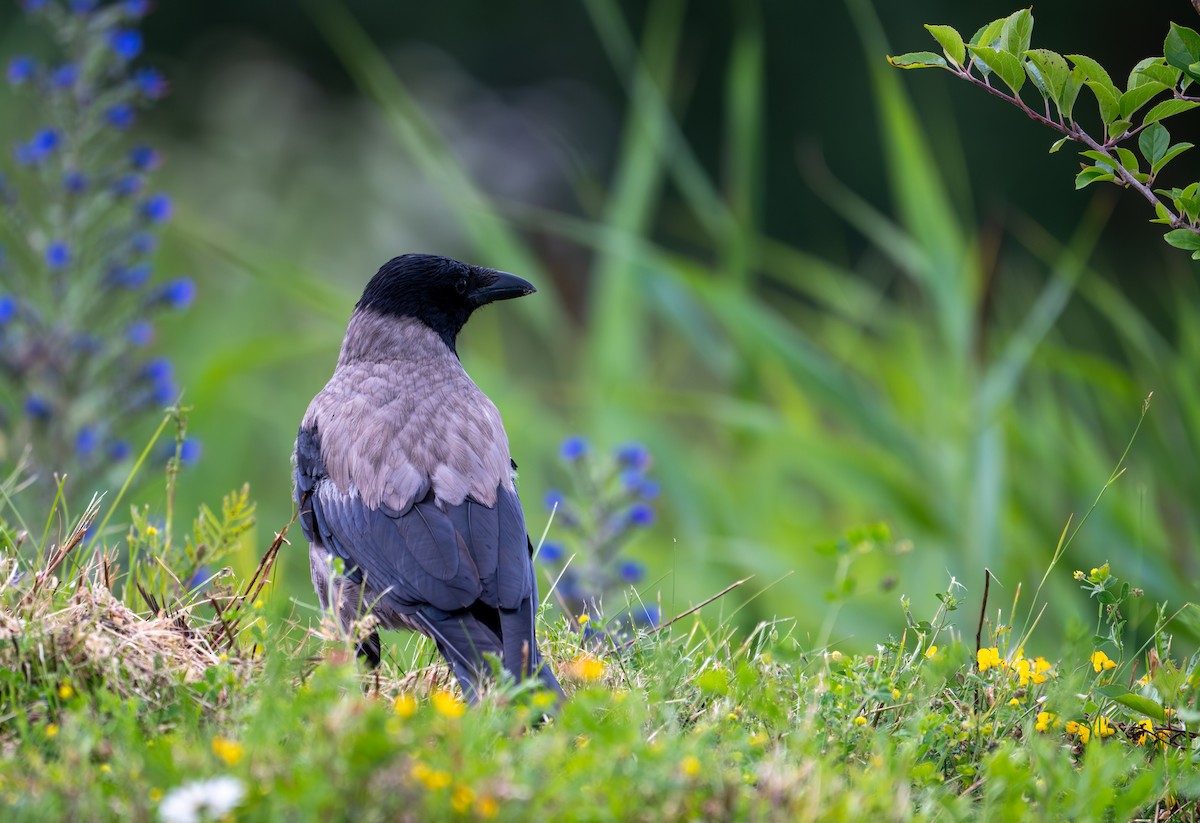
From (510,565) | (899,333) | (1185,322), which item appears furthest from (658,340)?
(510,565)

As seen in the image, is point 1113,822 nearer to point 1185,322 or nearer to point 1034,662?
point 1034,662

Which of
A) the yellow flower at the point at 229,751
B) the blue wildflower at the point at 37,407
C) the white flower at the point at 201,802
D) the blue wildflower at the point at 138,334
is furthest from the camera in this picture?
the blue wildflower at the point at 138,334

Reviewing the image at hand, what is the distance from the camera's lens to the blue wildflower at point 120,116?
14.3 ft

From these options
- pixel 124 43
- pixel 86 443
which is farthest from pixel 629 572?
pixel 124 43

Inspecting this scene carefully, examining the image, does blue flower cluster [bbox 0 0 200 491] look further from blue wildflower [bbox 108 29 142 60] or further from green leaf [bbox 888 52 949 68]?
green leaf [bbox 888 52 949 68]


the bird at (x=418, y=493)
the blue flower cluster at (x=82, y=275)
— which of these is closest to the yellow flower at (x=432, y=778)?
the bird at (x=418, y=493)

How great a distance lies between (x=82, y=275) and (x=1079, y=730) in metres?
3.44

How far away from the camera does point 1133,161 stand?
89.7 inches

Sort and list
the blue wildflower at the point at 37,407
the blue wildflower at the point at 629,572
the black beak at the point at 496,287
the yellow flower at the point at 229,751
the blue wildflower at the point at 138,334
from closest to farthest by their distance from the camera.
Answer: the yellow flower at the point at 229,751 < the black beak at the point at 496,287 < the blue wildflower at the point at 629,572 < the blue wildflower at the point at 37,407 < the blue wildflower at the point at 138,334

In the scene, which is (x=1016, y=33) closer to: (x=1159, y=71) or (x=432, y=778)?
(x=1159, y=71)

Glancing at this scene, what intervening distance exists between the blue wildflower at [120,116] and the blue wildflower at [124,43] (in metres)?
0.17

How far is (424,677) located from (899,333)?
3.23m

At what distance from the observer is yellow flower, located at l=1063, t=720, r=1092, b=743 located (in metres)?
2.35

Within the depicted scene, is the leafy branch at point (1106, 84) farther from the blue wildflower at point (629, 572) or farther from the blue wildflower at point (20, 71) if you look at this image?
the blue wildflower at point (20, 71)
